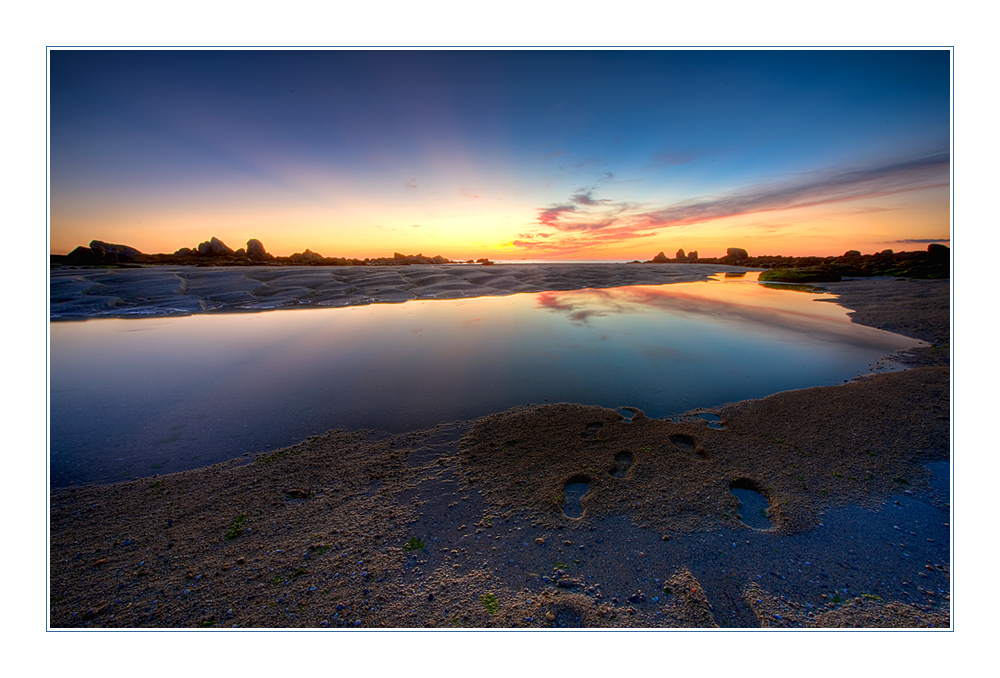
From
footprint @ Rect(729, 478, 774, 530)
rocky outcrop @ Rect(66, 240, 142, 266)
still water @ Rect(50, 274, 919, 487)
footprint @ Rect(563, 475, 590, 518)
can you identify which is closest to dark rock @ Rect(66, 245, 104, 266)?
rocky outcrop @ Rect(66, 240, 142, 266)

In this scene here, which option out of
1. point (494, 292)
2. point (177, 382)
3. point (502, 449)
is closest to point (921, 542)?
point (502, 449)

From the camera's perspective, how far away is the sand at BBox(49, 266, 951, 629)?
7.71 ft

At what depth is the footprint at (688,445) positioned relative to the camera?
4.02 meters

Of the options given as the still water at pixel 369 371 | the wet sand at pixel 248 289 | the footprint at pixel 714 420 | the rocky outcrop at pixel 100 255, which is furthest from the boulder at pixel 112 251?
the footprint at pixel 714 420

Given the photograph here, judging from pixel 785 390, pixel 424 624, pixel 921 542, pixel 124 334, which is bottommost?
pixel 424 624

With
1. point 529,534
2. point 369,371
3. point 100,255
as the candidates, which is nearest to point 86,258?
point 100,255

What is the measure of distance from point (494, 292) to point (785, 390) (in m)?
16.6

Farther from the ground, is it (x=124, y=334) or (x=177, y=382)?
(x=124, y=334)

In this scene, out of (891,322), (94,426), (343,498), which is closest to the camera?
(343,498)

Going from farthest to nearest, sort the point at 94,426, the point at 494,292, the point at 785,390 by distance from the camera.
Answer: the point at 494,292 → the point at 785,390 → the point at 94,426

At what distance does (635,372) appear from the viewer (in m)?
6.73

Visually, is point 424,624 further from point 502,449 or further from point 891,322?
point 891,322

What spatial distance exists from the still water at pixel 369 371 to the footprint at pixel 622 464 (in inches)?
53.1

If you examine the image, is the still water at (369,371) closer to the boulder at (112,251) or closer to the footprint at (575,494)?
the footprint at (575,494)
